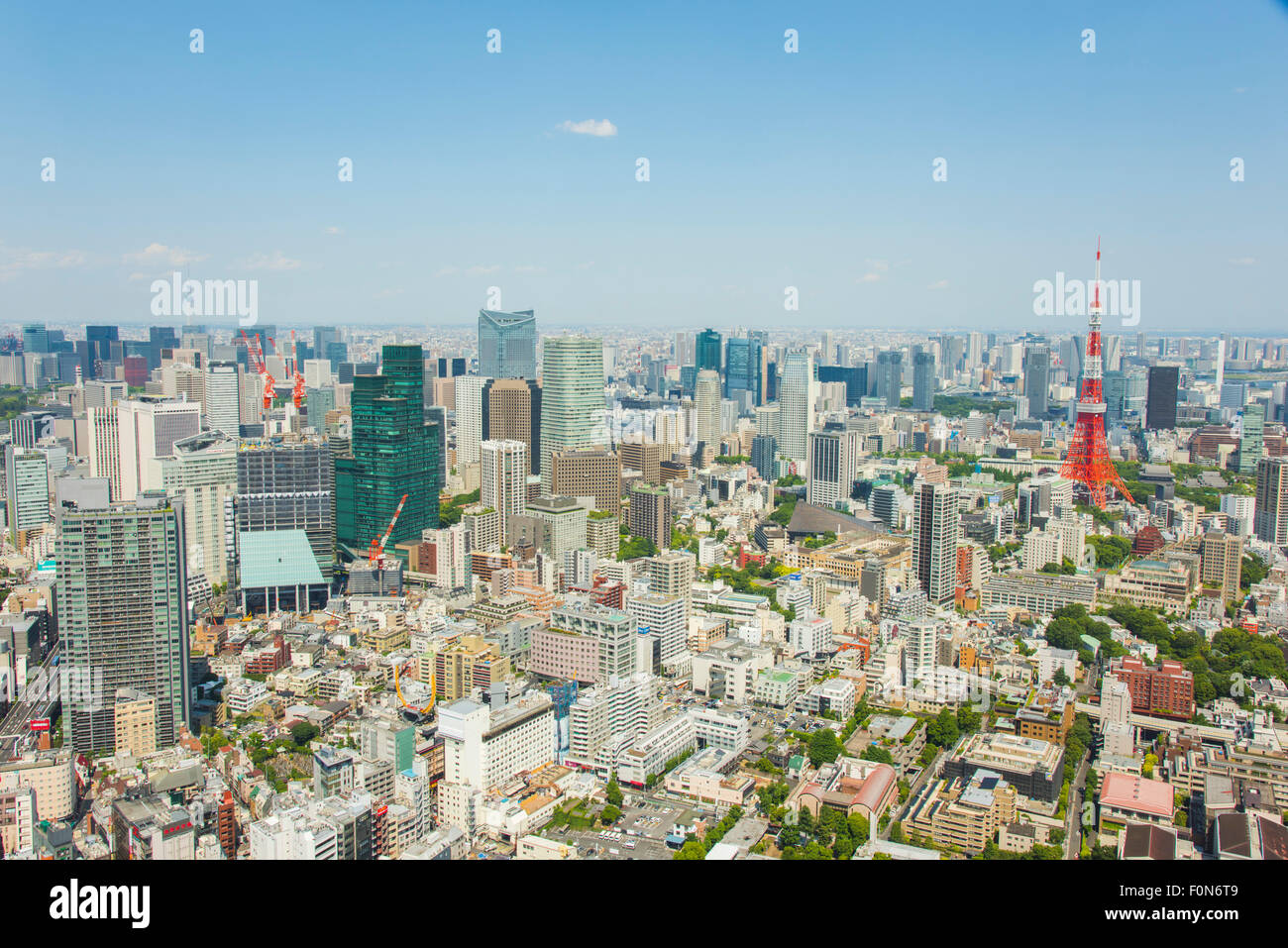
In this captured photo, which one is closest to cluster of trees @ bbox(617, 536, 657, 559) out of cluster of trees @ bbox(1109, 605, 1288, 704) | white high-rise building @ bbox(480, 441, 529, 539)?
white high-rise building @ bbox(480, 441, 529, 539)

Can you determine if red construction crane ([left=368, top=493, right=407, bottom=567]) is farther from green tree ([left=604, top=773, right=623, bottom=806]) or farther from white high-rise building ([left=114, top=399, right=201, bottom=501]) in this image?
green tree ([left=604, top=773, right=623, bottom=806])

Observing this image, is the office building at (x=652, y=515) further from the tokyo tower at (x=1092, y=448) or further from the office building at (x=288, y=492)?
the tokyo tower at (x=1092, y=448)

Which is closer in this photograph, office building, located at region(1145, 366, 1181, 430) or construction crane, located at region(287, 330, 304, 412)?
office building, located at region(1145, 366, 1181, 430)

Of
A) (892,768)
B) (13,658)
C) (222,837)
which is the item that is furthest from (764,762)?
(13,658)

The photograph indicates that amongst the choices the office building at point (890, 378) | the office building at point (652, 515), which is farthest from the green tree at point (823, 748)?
the office building at point (890, 378)

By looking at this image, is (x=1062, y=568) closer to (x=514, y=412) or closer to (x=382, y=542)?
(x=382, y=542)

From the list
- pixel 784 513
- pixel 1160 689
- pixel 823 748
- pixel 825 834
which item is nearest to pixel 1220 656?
pixel 1160 689
